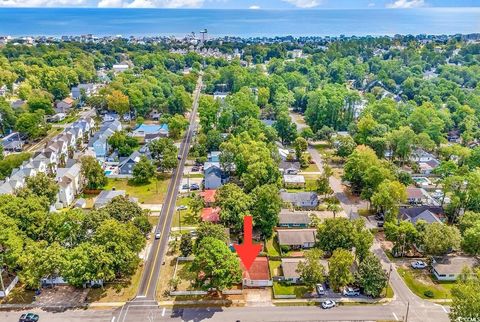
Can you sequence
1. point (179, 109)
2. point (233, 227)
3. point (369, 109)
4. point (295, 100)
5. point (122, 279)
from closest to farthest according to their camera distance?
point (122, 279), point (233, 227), point (369, 109), point (179, 109), point (295, 100)

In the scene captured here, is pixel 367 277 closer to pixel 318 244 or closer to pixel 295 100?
pixel 318 244

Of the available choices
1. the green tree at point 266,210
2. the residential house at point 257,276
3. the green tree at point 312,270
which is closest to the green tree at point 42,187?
the green tree at point 266,210

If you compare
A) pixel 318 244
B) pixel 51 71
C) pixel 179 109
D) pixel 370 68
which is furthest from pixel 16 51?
pixel 318 244

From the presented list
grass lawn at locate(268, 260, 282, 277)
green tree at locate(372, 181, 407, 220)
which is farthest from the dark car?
green tree at locate(372, 181, 407, 220)

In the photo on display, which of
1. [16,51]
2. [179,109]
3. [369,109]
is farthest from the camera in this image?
[16,51]

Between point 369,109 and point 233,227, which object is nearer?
point 233,227

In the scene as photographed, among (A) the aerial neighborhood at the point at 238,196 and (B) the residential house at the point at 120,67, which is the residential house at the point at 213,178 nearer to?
(A) the aerial neighborhood at the point at 238,196
